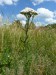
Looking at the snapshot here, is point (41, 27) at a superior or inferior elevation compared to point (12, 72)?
superior

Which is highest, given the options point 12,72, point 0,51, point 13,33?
point 13,33

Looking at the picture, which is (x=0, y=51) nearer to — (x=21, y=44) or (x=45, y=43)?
(x=21, y=44)

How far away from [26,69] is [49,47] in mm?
2257

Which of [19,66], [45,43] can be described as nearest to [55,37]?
[45,43]

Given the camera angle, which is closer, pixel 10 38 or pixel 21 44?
pixel 21 44

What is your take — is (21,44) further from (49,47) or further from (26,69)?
(26,69)

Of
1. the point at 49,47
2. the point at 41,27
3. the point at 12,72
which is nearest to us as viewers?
the point at 12,72

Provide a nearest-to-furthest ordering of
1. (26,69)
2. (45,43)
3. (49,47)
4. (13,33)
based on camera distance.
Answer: (26,69)
(49,47)
(45,43)
(13,33)

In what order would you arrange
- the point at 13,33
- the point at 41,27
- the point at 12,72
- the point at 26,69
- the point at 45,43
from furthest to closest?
1. the point at 41,27
2. the point at 13,33
3. the point at 45,43
4. the point at 26,69
5. the point at 12,72

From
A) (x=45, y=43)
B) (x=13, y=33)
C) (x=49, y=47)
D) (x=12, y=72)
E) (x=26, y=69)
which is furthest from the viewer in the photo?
(x=13, y=33)

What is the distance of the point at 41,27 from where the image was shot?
10969 millimetres

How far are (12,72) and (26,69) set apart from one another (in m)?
0.49

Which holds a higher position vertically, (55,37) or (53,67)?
(55,37)

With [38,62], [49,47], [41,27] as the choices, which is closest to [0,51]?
[49,47]
